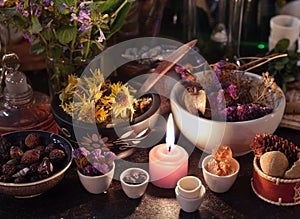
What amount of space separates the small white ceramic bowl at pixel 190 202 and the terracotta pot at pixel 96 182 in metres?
0.10

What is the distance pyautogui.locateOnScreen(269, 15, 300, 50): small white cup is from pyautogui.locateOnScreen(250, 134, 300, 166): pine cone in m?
0.36

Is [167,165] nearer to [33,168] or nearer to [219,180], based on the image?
[219,180]

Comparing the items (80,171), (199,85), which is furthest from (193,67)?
(80,171)

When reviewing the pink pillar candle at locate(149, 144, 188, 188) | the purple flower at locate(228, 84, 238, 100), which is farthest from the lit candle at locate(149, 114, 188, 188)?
the purple flower at locate(228, 84, 238, 100)

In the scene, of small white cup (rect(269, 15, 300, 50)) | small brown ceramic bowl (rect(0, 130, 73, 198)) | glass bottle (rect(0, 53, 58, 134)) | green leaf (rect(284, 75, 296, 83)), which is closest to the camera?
small brown ceramic bowl (rect(0, 130, 73, 198))

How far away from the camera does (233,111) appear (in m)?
0.80

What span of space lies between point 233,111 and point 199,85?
9cm

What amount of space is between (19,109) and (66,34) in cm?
14

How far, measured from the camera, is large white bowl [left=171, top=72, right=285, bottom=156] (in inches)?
31.0

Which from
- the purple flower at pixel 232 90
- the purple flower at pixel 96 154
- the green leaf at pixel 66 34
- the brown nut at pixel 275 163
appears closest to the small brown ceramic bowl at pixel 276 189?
the brown nut at pixel 275 163

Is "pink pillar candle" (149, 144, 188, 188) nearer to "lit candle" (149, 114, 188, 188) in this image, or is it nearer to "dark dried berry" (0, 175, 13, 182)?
"lit candle" (149, 114, 188, 188)

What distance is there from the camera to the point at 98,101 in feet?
2.67

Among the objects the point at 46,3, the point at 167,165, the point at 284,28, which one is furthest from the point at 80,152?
the point at 284,28

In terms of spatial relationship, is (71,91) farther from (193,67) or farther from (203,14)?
(203,14)
